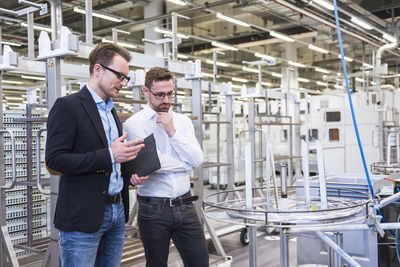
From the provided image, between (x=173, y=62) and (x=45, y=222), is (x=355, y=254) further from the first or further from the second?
(x=45, y=222)

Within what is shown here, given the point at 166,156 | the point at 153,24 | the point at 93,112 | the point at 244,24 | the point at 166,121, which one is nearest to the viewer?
the point at 93,112

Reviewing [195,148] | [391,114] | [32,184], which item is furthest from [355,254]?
[391,114]

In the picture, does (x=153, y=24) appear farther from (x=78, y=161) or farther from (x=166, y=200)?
(x=78, y=161)

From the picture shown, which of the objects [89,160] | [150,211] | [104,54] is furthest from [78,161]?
[150,211]

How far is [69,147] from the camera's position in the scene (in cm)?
149

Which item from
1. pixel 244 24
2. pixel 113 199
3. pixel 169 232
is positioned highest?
pixel 244 24

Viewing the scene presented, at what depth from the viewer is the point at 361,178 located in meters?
3.35

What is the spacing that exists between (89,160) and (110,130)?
24 centimetres

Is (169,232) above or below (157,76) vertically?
below

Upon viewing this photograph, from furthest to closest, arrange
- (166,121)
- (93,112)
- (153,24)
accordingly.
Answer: (153,24), (166,121), (93,112)

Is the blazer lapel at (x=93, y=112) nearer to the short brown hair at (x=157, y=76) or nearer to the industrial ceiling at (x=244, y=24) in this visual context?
the short brown hair at (x=157, y=76)

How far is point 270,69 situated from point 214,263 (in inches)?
577

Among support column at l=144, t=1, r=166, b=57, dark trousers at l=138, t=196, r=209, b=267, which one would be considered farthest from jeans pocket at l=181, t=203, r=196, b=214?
support column at l=144, t=1, r=166, b=57

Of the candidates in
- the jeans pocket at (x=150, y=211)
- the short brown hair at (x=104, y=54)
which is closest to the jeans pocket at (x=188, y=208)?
the jeans pocket at (x=150, y=211)
